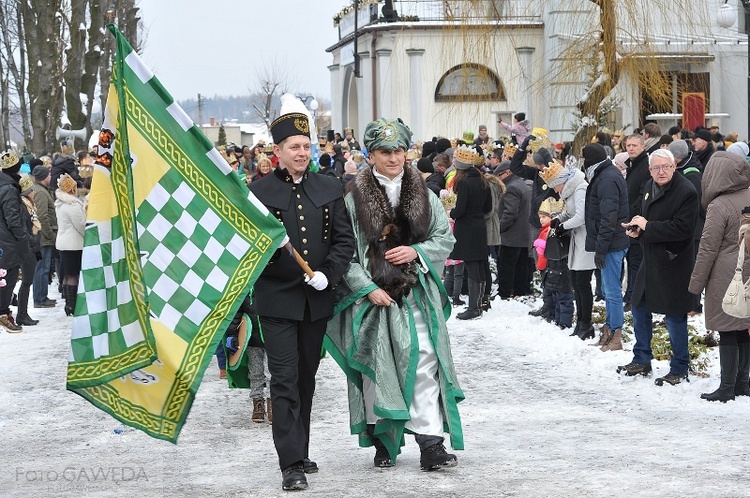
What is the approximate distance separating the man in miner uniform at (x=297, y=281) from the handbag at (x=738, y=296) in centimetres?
298

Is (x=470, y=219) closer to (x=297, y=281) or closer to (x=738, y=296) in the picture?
(x=738, y=296)

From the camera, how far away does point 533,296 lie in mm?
16453

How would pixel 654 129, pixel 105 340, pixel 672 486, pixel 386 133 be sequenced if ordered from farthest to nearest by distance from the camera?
pixel 654 129, pixel 386 133, pixel 672 486, pixel 105 340

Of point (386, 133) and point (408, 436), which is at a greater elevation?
point (386, 133)

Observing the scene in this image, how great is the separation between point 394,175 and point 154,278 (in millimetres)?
1954

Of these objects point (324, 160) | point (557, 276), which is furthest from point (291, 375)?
point (324, 160)

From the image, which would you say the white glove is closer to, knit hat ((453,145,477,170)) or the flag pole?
the flag pole

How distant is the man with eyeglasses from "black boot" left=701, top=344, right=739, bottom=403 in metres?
0.57

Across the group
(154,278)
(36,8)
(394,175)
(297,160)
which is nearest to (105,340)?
(154,278)

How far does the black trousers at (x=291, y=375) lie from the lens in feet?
24.1

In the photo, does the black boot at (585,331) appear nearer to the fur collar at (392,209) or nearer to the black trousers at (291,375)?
the fur collar at (392,209)

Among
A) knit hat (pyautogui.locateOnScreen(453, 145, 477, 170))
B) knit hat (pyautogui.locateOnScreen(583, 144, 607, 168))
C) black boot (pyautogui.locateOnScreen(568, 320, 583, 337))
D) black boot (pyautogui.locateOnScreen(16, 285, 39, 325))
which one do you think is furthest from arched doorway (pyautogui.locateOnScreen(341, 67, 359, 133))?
knit hat (pyautogui.locateOnScreen(583, 144, 607, 168))

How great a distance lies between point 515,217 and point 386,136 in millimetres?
8331

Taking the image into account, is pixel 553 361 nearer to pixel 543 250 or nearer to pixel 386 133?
pixel 543 250
